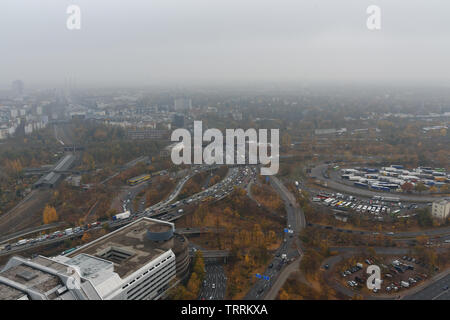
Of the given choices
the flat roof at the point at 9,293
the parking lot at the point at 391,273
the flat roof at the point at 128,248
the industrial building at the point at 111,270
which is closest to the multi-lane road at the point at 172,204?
the industrial building at the point at 111,270

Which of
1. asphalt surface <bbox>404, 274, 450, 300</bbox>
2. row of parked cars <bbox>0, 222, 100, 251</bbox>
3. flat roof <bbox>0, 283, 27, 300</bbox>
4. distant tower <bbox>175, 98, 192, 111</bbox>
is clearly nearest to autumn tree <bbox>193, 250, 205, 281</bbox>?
flat roof <bbox>0, 283, 27, 300</bbox>

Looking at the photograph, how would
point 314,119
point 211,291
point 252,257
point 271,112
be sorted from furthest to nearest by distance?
1. point 271,112
2. point 314,119
3. point 252,257
4. point 211,291

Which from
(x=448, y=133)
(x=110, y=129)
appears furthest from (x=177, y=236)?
(x=448, y=133)

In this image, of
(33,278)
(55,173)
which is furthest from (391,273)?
(55,173)

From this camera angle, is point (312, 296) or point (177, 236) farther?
point (177, 236)

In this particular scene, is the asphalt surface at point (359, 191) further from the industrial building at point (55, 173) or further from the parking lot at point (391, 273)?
the industrial building at point (55, 173)

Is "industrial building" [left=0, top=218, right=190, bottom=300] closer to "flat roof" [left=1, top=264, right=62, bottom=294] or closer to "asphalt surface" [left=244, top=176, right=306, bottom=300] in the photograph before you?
"flat roof" [left=1, top=264, right=62, bottom=294]

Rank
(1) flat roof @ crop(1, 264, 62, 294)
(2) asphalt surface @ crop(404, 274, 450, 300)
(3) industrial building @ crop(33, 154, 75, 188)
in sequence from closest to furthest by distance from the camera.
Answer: (1) flat roof @ crop(1, 264, 62, 294) → (2) asphalt surface @ crop(404, 274, 450, 300) → (3) industrial building @ crop(33, 154, 75, 188)

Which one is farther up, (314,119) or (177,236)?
(314,119)
